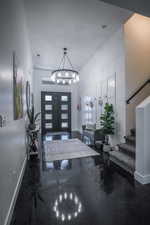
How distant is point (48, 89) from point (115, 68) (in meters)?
4.63

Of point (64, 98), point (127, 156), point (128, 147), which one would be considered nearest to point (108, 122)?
point (128, 147)

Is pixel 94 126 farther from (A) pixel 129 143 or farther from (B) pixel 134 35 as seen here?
(B) pixel 134 35

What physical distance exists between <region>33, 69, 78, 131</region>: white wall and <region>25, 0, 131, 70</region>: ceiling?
2.20 meters

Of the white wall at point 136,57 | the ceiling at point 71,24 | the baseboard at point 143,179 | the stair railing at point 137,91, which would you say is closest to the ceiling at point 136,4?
the ceiling at point 71,24

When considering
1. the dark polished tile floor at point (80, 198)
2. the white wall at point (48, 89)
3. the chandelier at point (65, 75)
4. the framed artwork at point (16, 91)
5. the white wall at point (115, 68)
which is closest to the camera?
the dark polished tile floor at point (80, 198)

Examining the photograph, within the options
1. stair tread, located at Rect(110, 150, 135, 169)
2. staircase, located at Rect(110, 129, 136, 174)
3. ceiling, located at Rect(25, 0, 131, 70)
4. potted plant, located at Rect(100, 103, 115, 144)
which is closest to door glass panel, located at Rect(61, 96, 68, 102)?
ceiling, located at Rect(25, 0, 131, 70)

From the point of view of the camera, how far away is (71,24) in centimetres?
371

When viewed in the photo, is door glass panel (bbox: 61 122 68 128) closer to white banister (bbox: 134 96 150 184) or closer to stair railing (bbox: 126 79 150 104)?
stair railing (bbox: 126 79 150 104)

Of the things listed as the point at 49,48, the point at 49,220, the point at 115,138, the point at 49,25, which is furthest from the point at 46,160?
the point at 49,48

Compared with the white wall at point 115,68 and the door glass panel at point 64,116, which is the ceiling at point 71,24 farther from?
the door glass panel at point 64,116

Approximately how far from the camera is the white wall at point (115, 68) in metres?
3.89

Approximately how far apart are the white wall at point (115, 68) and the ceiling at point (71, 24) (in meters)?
0.28

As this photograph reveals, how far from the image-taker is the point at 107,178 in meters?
2.59

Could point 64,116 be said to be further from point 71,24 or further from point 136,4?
point 136,4
